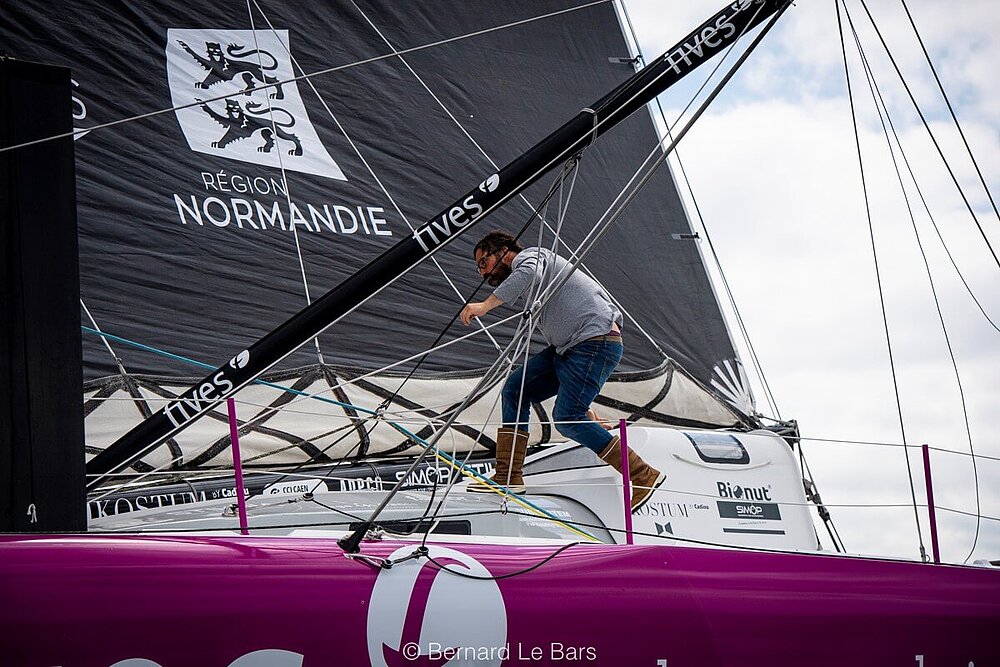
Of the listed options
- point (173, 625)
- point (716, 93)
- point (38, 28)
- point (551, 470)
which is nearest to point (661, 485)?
point (551, 470)

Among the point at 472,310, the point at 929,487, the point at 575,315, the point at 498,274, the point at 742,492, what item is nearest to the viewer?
the point at 929,487

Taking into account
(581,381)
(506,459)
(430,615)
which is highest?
(581,381)

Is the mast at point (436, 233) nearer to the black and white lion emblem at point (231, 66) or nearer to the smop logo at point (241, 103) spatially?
the smop logo at point (241, 103)

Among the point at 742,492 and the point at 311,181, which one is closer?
the point at 742,492

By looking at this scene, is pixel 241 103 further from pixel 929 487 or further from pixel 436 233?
pixel 929 487

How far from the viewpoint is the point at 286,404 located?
3592 millimetres

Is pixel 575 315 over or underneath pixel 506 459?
over

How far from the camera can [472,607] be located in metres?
2.03

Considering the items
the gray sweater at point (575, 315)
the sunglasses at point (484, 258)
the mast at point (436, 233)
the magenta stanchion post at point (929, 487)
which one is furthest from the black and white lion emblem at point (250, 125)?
the magenta stanchion post at point (929, 487)

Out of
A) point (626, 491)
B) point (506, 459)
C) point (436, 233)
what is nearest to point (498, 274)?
point (506, 459)

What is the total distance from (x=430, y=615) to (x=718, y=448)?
1.84 metres

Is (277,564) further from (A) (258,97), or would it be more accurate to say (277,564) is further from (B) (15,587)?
(A) (258,97)

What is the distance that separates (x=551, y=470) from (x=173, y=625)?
2.05 m

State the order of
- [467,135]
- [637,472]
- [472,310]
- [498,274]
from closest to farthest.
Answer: [472,310] < [637,472] < [498,274] < [467,135]
